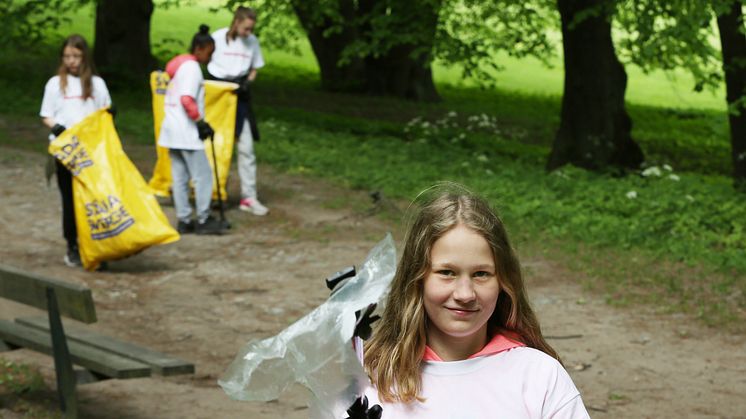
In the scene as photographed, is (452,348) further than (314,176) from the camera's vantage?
No

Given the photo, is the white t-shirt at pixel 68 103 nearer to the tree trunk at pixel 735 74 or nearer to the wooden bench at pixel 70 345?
the wooden bench at pixel 70 345

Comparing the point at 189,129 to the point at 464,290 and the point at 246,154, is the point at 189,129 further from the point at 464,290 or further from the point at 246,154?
the point at 464,290

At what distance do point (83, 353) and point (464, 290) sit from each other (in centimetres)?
364

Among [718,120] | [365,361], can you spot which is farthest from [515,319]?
[718,120]

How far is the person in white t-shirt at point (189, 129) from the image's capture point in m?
10.2

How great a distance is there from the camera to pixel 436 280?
8.30ft

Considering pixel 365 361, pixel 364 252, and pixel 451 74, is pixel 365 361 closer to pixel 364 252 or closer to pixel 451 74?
pixel 364 252

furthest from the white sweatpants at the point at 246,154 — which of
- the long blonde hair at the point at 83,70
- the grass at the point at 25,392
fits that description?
the grass at the point at 25,392

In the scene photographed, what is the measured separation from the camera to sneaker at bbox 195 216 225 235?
10883 mm

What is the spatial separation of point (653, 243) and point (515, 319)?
785 centimetres

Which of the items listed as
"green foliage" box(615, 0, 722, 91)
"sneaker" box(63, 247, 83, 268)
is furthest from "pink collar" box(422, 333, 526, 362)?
"green foliage" box(615, 0, 722, 91)

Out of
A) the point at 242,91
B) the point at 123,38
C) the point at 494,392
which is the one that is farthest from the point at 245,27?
the point at 123,38

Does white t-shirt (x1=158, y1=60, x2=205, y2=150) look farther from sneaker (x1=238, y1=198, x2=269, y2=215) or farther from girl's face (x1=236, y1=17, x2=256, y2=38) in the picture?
sneaker (x1=238, y1=198, x2=269, y2=215)

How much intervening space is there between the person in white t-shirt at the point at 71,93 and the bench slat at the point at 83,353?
3.09 metres
